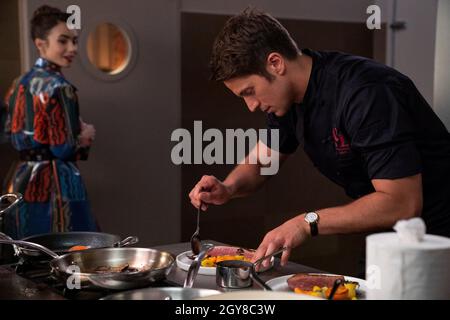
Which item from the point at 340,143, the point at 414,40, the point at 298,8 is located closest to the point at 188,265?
the point at 340,143

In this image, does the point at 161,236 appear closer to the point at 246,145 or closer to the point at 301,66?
the point at 246,145

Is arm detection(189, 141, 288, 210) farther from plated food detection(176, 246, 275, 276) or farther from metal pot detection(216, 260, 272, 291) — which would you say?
metal pot detection(216, 260, 272, 291)

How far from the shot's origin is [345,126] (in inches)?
71.0

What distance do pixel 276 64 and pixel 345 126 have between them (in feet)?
0.99

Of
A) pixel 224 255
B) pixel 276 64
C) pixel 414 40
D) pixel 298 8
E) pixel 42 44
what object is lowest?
pixel 224 255

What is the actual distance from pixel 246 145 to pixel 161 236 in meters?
1.02

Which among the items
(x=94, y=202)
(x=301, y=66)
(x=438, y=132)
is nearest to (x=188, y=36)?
(x=94, y=202)

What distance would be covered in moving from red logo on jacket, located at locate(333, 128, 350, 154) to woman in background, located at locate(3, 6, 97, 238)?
1.64 metres

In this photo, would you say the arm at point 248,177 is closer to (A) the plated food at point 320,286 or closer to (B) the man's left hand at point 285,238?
(B) the man's left hand at point 285,238

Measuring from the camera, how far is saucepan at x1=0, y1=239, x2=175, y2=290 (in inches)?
52.6

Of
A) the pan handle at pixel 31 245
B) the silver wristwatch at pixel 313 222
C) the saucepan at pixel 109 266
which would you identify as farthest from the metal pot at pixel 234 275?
the pan handle at pixel 31 245

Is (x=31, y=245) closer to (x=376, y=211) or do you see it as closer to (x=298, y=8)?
(x=376, y=211)

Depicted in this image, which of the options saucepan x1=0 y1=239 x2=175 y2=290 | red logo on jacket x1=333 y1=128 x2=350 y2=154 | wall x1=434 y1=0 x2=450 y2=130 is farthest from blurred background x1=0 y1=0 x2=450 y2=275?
saucepan x1=0 y1=239 x2=175 y2=290
